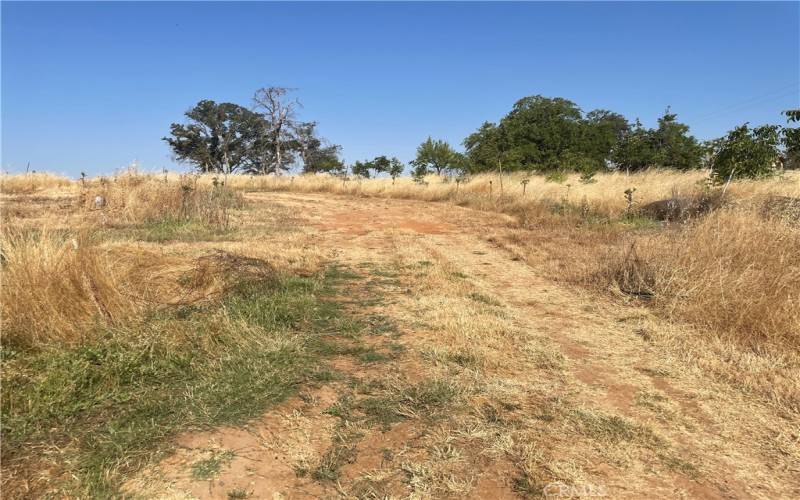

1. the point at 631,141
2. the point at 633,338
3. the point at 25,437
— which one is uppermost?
the point at 631,141

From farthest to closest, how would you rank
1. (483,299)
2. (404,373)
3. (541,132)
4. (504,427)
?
(541,132)
(483,299)
(404,373)
(504,427)

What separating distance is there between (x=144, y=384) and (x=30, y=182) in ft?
68.0

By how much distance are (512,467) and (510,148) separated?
24164 millimetres

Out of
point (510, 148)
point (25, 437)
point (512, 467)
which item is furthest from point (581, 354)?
point (510, 148)

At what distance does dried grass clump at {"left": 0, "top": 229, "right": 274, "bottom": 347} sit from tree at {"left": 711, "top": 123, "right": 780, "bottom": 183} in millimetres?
10854

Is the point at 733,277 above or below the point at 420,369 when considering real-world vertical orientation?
above

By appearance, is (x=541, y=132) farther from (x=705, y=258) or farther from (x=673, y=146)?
(x=705, y=258)

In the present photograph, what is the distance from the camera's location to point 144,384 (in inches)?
103

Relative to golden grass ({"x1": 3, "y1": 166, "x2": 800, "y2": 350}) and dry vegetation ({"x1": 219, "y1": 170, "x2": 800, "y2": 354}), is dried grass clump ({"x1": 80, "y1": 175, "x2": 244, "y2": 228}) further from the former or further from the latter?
dry vegetation ({"x1": 219, "y1": 170, "x2": 800, "y2": 354})

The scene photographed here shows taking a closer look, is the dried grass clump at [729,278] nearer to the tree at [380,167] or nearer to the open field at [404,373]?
the open field at [404,373]

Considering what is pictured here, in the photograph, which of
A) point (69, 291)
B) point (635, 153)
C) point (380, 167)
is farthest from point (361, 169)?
point (69, 291)

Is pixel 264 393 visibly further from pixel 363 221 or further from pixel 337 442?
pixel 363 221

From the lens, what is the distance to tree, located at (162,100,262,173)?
38.2m

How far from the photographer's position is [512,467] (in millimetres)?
2059
